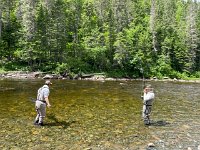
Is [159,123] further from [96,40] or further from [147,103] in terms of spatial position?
[96,40]

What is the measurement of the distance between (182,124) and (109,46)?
61265 millimetres

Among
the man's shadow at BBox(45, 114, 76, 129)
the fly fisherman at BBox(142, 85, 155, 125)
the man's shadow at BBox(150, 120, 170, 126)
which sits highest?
the fly fisherman at BBox(142, 85, 155, 125)

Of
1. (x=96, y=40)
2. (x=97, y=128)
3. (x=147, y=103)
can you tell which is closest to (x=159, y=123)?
(x=147, y=103)

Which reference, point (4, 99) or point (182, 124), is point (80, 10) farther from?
point (182, 124)

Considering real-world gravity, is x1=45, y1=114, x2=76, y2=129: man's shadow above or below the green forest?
below

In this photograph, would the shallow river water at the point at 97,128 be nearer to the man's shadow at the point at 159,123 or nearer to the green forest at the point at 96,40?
the man's shadow at the point at 159,123

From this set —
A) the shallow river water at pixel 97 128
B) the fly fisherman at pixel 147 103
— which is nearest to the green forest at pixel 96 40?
the shallow river water at pixel 97 128

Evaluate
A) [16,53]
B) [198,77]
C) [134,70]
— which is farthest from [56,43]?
[198,77]

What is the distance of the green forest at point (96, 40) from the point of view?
69562mm

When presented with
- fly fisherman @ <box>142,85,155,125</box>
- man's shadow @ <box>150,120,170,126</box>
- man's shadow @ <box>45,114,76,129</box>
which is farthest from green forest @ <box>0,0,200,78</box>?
fly fisherman @ <box>142,85,155,125</box>

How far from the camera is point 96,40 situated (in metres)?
77.8

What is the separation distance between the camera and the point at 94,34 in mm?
78562

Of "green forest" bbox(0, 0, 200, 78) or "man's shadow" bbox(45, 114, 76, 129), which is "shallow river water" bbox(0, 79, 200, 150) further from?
"green forest" bbox(0, 0, 200, 78)

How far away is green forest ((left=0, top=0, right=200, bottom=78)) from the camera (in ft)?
228
